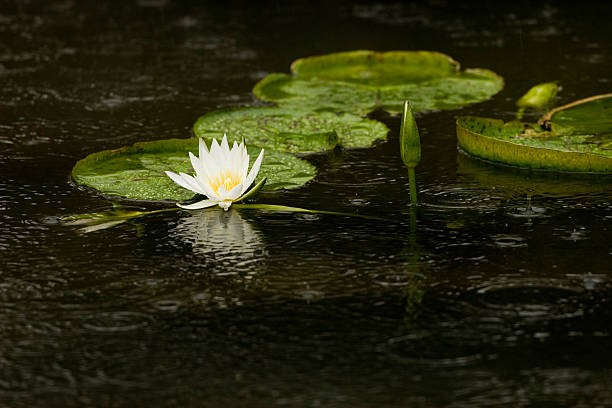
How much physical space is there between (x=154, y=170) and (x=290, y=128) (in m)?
0.59

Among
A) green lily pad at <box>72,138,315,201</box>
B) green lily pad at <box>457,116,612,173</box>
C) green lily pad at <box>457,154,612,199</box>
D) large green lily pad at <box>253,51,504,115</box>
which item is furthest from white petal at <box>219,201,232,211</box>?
large green lily pad at <box>253,51,504,115</box>

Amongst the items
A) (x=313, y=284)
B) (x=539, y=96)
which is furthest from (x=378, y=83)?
(x=313, y=284)

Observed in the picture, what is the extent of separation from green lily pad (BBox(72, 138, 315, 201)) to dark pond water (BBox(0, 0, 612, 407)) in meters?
0.05

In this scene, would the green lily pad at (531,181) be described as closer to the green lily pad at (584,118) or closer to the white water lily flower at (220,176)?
the green lily pad at (584,118)

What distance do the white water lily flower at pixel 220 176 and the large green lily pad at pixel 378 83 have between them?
3.48ft

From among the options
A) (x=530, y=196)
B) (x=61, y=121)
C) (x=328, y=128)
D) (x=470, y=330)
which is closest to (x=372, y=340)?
(x=470, y=330)

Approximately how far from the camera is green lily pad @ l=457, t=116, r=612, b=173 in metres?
2.66

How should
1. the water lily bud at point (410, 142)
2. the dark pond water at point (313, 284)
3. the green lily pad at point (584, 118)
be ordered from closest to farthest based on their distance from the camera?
the dark pond water at point (313, 284), the water lily bud at point (410, 142), the green lily pad at point (584, 118)

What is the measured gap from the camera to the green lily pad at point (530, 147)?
266 centimetres

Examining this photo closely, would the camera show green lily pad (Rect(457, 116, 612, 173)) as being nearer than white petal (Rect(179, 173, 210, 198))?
No

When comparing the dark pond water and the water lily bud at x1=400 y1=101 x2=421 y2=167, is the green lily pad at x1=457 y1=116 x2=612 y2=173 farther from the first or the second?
the water lily bud at x1=400 y1=101 x2=421 y2=167

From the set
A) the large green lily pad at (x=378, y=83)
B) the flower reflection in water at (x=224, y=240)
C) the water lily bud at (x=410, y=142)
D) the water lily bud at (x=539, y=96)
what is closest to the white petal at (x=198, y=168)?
the flower reflection in water at (x=224, y=240)

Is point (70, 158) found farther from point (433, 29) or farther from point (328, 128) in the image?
point (433, 29)

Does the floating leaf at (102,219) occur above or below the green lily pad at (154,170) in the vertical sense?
below
